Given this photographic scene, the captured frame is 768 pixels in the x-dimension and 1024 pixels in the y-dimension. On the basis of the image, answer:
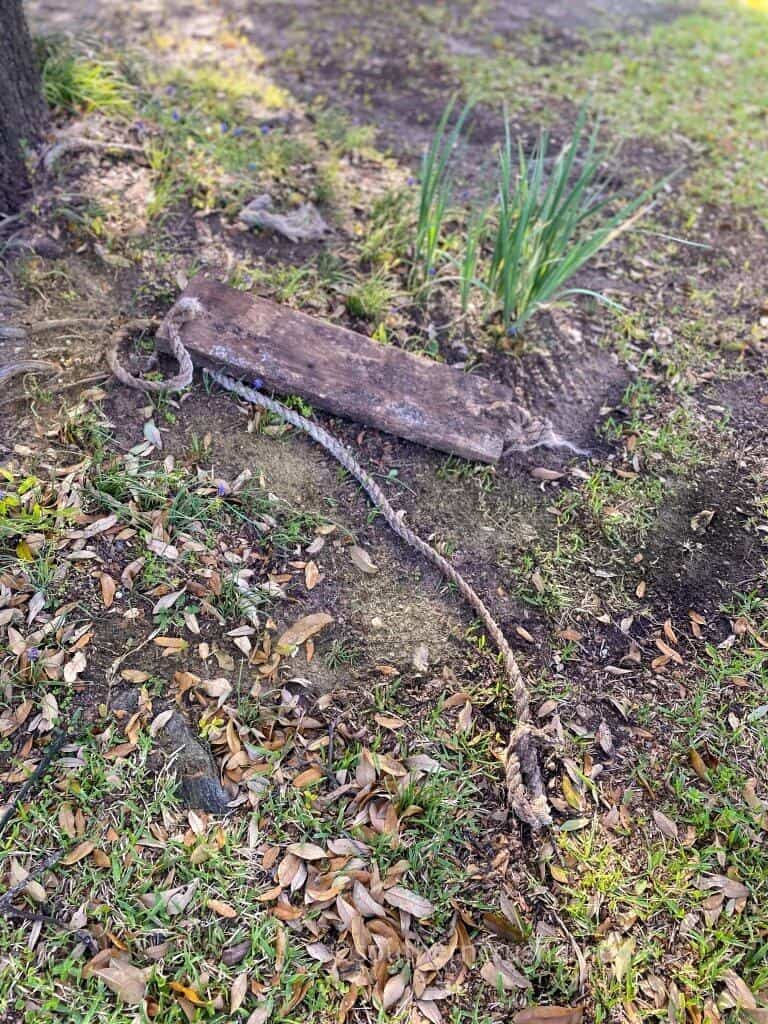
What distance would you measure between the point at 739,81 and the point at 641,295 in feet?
10.5

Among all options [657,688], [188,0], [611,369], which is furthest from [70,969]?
[188,0]

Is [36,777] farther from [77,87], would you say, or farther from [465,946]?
[77,87]

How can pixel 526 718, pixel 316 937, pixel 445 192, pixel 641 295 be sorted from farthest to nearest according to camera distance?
pixel 641 295 → pixel 445 192 → pixel 526 718 → pixel 316 937

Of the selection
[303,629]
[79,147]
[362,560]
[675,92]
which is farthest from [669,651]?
[675,92]

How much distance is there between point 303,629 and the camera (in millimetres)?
2244

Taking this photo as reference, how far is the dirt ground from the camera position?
5.76ft

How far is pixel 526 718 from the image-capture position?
2115mm

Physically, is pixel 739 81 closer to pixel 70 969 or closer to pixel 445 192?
pixel 445 192

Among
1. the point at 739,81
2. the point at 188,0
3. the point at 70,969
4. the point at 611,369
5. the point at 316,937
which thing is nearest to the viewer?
the point at 70,969

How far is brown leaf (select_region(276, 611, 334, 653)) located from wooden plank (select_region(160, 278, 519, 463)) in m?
0.81

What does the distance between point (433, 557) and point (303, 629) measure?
1.64 feet

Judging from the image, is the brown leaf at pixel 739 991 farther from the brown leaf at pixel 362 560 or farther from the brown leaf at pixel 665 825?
the brown leaf at pixel 362 560

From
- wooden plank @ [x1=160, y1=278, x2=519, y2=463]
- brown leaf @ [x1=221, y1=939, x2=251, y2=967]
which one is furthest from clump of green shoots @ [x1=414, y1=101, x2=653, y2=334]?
brown leaf @ [x1=221, y1=939, x2=251, y2=967]

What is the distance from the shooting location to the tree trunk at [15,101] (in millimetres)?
3002
